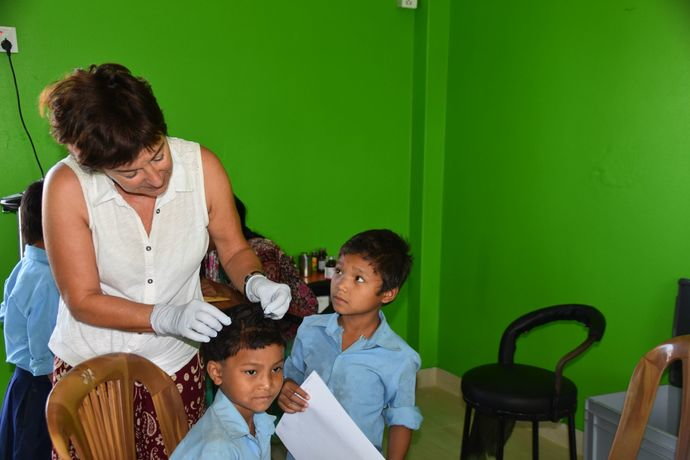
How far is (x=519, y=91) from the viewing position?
336cm

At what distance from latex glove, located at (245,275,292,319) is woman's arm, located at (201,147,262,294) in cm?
8

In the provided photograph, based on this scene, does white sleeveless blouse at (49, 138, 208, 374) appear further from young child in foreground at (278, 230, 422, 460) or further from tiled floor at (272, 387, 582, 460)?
tiled floor at (272, 387, 582, 460)

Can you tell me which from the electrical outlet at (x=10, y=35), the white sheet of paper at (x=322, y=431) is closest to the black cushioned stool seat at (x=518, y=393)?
the white sheet of paper at (x=322, y=431)

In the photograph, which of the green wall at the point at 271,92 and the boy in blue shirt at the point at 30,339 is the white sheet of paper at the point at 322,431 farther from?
the green wall at the point at 271,92

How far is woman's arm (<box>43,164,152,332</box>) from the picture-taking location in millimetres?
1416

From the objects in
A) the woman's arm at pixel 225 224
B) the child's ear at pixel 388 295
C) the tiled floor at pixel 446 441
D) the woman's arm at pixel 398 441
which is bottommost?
the tiled floor at pixel 446 441

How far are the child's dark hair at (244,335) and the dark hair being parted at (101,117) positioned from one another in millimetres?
370

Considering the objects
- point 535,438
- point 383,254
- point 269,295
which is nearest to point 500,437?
point 535,438

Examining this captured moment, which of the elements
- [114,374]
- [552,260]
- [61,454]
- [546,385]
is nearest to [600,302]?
[552,260]

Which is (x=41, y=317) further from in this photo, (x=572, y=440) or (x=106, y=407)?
(x=572, y=440)

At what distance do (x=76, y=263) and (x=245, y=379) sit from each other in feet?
1.37

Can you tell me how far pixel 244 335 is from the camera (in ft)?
4.52

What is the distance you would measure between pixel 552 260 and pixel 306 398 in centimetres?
207

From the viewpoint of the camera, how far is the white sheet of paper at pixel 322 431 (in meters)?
1.37
